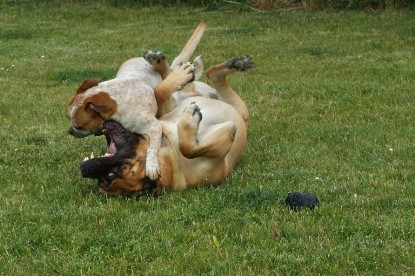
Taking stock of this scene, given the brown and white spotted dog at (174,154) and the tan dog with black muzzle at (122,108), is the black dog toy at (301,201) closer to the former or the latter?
the brown and white spotted dog at (174,154)

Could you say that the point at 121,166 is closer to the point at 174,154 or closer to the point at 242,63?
the point at 174,154

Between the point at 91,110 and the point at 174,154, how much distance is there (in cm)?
65

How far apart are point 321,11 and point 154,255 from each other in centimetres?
1387

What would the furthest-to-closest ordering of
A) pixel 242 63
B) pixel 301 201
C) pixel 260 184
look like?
pixel 242 63
pixel 260 184
pixel 301 201

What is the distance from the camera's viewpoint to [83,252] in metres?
4.75

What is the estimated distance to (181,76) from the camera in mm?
6270

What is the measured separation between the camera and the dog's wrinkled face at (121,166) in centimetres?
544

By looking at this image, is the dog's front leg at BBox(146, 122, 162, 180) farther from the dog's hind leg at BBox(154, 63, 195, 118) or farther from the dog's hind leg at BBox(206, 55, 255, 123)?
the dog's hind leg at BBox(206, 55, 255, 123)

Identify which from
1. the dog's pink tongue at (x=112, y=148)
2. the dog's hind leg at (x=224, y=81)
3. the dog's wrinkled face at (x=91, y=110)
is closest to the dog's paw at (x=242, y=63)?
the dog's hind leg at (x=224, y=81)

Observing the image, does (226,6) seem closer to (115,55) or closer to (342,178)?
(115,55)

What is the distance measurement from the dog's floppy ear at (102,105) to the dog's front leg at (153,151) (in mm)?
301

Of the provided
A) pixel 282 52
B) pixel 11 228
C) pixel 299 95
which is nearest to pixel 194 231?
pixel 11 228

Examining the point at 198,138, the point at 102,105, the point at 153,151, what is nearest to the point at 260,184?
the point at 198,138

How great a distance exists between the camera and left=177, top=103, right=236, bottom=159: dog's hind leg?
5.67 m
